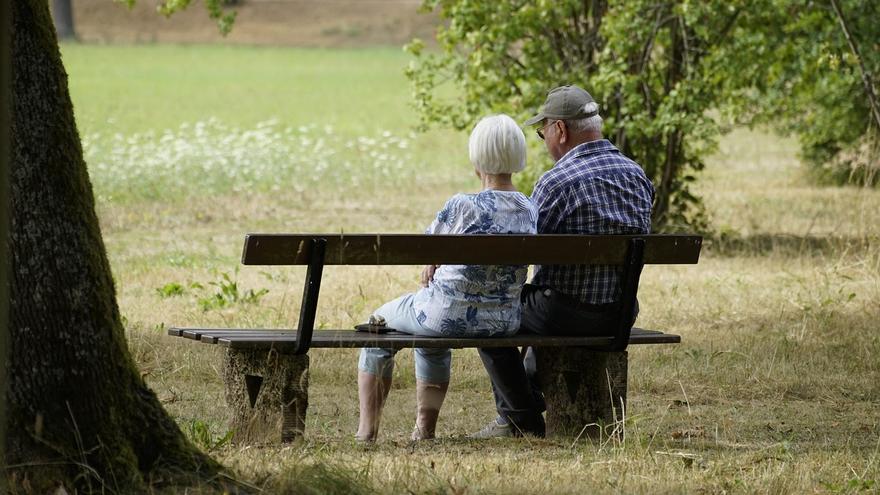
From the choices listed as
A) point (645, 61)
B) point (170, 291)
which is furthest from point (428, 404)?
point (645, 61)

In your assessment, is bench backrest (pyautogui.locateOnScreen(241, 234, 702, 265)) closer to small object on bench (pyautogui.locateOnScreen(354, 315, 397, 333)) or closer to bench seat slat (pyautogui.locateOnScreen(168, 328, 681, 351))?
bench seat slat (pyautogui.locateOnScreen(168, 328, 681, 351))

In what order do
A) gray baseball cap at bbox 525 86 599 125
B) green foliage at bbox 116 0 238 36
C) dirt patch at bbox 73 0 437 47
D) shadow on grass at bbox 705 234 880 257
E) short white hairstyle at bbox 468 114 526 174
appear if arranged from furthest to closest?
1. dirt patch at bbox 73 0 437 47
2. shadow on grass at bbox 705 234 880 257
3. green foliage at bbox 116 0 238 36
4. gray baseball cap at bbox 525 86 599 125
5. short white hairstyle at bbox 468 114 526 174

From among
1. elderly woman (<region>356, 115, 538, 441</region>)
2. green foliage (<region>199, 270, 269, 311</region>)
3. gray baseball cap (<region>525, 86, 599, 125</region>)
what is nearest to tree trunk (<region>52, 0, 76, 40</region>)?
green foliage (<region>199, 270, 269, 311</region>)

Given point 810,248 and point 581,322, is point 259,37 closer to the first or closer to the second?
point 810,248

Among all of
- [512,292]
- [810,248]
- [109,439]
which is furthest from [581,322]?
[810,248]

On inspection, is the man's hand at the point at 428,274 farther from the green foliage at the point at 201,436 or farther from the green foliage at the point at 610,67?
the green foliage at the point at 610,67

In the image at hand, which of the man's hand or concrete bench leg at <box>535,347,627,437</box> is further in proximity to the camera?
concrete bench leg at <box>535,347,627,437</box>

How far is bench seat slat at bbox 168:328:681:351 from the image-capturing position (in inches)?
213

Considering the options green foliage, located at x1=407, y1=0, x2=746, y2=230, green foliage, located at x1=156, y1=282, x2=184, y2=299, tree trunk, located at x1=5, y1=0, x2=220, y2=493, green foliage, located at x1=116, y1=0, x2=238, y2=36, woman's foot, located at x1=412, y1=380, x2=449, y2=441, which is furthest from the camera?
green foliage, located at x1=407, y1=0, x2=746, y2=230

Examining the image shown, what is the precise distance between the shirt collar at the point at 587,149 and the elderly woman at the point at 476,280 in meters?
0.35

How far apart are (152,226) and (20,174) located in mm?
10914

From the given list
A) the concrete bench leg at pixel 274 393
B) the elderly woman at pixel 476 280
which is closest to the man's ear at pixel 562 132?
the elderly woman at pixel 476 280

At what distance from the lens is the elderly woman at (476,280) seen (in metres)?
5.66

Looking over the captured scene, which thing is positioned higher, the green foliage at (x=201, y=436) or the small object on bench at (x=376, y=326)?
the small object on bench at (x=376, y=326)
